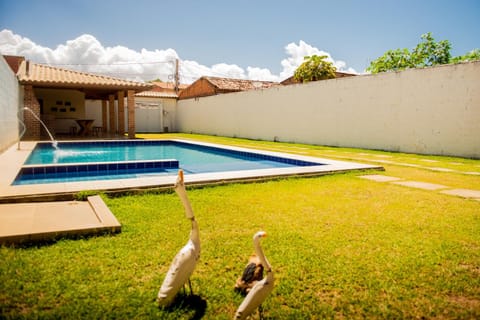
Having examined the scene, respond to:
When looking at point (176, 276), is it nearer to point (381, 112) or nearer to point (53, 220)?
point (53, 220)

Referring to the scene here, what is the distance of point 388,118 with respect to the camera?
1217 cm

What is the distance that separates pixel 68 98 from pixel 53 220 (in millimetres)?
20232

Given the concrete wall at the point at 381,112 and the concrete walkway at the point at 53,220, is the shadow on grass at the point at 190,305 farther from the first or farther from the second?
the concrete wall at the point at 381,112

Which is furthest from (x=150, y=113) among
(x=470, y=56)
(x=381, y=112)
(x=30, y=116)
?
(x=470, y=56)

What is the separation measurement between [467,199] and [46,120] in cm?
1945

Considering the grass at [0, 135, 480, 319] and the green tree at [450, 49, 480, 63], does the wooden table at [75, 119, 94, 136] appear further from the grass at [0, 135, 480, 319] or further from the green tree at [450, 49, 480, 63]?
the green tree at [450, 49, 480, 63]

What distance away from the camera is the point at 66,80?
15336 mm

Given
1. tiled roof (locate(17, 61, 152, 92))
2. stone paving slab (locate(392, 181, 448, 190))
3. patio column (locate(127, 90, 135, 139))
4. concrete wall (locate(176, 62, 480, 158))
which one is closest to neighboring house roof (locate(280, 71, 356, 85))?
concrete wall (locate(176, 62, 480, 158))

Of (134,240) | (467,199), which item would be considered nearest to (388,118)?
(467,199)

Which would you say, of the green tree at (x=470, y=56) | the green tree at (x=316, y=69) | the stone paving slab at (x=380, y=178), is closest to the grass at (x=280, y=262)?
the stone paving slab at (x=380, y=178)

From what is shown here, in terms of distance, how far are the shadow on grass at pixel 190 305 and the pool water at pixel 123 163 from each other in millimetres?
5155

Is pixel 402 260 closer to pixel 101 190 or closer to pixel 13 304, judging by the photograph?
pixel 13 304

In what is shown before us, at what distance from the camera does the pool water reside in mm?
6844

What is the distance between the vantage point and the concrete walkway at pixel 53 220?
281 centimetres
